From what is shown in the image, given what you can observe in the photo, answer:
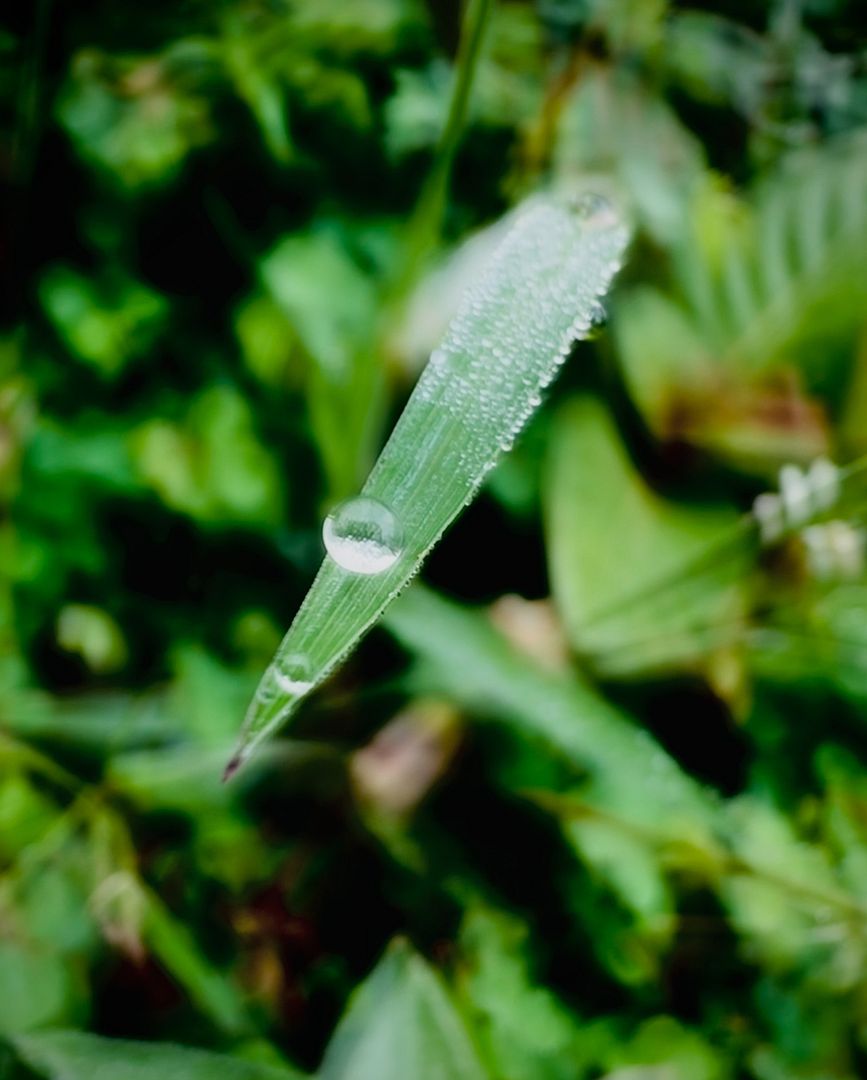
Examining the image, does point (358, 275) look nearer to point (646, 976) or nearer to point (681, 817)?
point (681, 817)

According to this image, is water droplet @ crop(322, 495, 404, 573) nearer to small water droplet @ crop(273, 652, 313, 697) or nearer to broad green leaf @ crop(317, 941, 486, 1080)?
small water droplet @ crop(273, 652, 313, 697)

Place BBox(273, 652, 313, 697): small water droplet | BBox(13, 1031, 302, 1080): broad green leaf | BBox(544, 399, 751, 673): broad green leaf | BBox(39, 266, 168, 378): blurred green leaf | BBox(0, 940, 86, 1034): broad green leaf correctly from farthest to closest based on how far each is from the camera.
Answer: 1. BBox(39, 266, 168, 378): blurred green leaf
2. BBox(544, 399, 751, 673): broad green leaf
3. BBox(0, 940, 86, 1034): broad green leaf
4. BBox(13, 1031, 302, 1080): broad green leaf
5. BBox(273, 652, 313, 697): small water droplet

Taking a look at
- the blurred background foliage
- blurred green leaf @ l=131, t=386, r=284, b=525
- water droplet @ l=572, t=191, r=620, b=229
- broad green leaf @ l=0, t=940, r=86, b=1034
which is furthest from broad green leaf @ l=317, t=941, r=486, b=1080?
water droplet @ l=572, t=191, r=620, b=229

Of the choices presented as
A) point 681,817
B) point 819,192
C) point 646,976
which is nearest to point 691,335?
point 819,192

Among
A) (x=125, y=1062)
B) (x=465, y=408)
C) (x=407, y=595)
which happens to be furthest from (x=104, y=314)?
(x=125, y=1062)

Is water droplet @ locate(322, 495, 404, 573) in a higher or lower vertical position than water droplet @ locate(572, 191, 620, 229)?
lower

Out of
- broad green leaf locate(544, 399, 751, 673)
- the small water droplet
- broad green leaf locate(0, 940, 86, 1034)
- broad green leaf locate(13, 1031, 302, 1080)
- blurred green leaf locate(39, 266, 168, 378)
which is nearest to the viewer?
the small water droplet

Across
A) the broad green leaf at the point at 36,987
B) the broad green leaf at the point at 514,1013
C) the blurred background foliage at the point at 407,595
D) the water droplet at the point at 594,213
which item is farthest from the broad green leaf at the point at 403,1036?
the water droplet at the point at 594,213

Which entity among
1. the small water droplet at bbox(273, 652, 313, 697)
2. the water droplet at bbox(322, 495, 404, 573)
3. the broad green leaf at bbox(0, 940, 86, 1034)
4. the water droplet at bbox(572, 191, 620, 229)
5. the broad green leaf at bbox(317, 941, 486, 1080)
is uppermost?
the water droplet at bbox(572, 191, 620, 229)

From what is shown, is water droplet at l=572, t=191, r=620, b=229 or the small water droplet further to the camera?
water droplet at l=572, t=191, r=620, b=229
